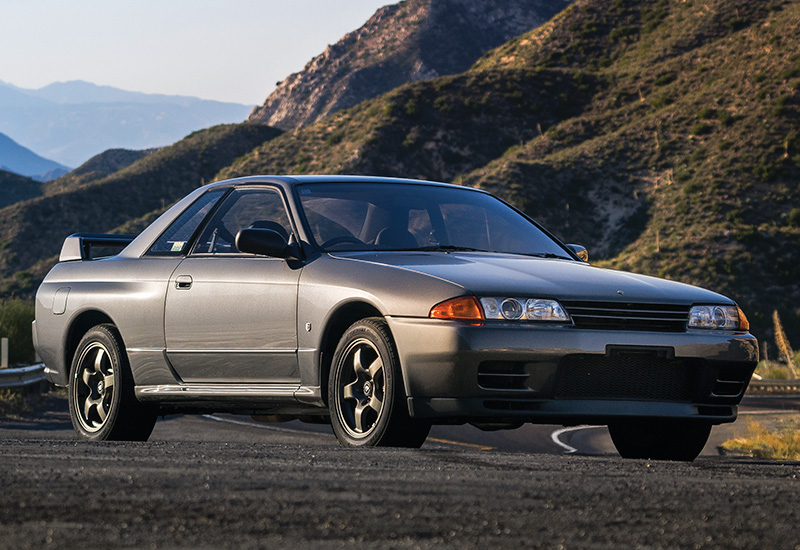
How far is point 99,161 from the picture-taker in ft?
445

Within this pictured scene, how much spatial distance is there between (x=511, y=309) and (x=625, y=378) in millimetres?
750

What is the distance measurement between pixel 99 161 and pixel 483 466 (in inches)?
5317

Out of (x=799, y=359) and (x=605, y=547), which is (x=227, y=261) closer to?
(x=605, y=547)

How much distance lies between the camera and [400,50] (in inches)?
4801

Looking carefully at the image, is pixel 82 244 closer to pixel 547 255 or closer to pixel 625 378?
pixel 547 255

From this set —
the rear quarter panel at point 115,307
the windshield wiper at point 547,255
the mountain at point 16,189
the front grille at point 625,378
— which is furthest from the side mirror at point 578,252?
the mountain at point 16,189

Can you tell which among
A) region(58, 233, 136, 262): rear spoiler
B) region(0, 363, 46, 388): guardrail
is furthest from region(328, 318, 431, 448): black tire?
region(0, 363, 46, 388): guardrail

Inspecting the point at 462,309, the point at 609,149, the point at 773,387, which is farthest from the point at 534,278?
the point at 609,149

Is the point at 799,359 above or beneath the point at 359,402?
beneath

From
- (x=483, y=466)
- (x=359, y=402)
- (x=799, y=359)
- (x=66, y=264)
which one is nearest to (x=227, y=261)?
(x=359, y=402)

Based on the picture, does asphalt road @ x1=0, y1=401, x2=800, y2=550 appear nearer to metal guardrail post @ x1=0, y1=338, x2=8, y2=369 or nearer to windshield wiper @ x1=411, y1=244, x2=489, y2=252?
windshield wiper @ x1=411, y1=244, x2=489, y2=252

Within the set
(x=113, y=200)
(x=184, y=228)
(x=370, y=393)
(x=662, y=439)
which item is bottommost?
(x=113, y=200)

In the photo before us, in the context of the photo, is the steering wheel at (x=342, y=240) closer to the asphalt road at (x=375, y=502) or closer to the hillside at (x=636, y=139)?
the asphalt road at (x=375, y=502)

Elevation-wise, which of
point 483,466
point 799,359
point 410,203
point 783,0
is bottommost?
point 799,359
